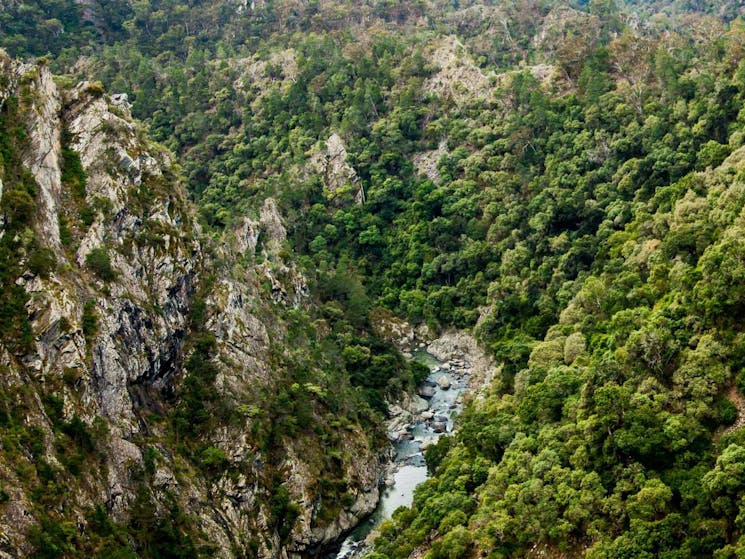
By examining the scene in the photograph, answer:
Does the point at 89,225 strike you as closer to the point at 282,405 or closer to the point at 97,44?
the point at 282,405

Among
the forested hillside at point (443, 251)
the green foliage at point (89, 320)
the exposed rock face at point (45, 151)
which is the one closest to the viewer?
the forested hillside at point (443, 251)

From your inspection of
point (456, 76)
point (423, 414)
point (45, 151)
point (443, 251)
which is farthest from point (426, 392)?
point (456, 76)

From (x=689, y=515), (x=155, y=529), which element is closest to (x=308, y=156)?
(x=155, y=529)

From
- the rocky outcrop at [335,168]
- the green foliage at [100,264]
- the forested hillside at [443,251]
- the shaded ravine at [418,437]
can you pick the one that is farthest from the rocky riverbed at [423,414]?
the rocky outcrop at [335,168]

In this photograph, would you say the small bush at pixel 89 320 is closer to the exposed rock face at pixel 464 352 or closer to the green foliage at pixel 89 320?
the green foliage at pixel 89 320

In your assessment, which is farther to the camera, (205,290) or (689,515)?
(205,290)
